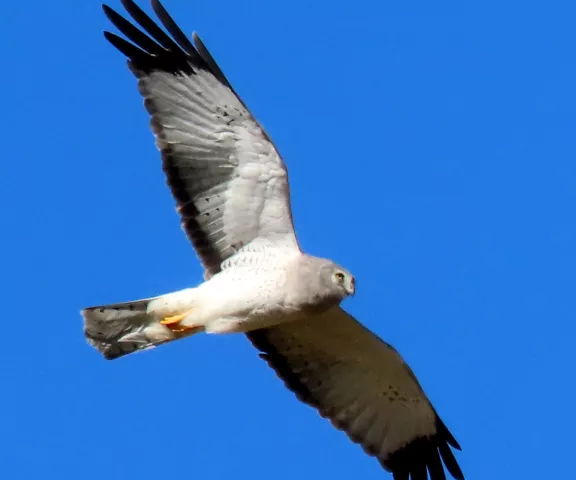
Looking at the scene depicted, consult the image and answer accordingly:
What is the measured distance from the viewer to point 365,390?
12.9 m

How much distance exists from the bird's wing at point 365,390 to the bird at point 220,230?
1.0 inches

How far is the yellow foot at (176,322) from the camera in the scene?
11.6 metres

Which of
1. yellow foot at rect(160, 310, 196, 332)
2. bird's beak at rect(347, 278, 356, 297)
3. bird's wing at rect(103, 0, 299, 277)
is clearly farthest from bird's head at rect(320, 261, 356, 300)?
yellow foot at rect(160, 310, 196, 332)

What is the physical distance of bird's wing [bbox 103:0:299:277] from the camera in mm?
11797

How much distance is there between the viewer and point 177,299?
11578 millimetres

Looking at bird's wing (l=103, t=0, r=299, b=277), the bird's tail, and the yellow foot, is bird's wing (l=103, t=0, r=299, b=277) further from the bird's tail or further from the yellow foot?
→ the bird's tail

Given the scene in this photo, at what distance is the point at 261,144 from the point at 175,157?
2.59 feet

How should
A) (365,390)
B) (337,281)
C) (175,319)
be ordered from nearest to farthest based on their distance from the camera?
(337,281) → (175,319) → (365,390)

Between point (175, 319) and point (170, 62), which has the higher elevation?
point (170, 62)

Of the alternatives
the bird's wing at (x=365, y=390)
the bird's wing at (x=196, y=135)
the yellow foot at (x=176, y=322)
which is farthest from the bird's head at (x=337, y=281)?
the yellow foot at (x=176, y=322)

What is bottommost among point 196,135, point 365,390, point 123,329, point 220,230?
point 365,390

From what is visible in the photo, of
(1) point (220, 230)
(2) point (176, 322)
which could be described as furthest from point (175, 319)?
(1) point (220, 230)

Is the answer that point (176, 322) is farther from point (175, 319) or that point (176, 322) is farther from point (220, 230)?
point (220, 230)

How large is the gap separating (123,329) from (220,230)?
1.16 meters
